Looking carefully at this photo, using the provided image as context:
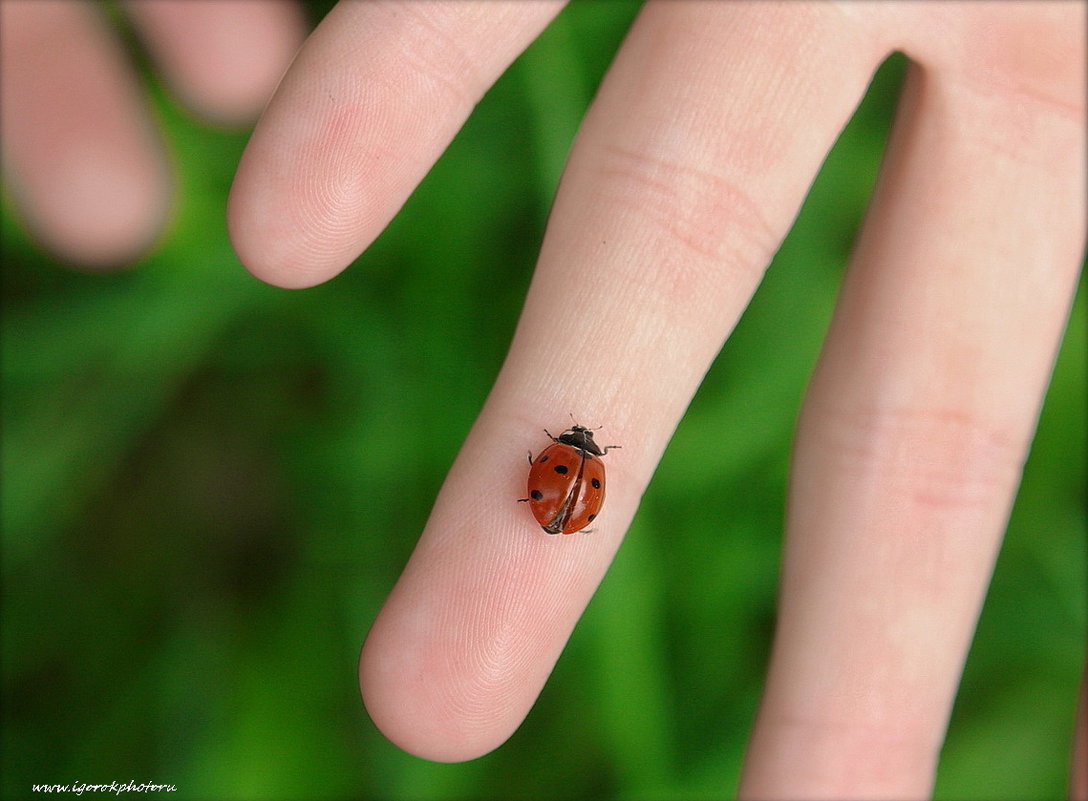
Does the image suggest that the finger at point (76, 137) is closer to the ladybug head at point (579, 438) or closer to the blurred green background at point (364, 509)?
the blurred green background at point (364, 509)

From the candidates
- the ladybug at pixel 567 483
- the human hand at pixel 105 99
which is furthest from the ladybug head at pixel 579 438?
the human hand at pixel 105 99

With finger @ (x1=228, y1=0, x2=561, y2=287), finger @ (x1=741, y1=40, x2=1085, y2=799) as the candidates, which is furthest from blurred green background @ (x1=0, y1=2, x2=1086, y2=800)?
finger @ (x1=228, y1=0, x2=561, y2=287)

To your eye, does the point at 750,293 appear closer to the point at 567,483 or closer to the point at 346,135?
the point at 567,483

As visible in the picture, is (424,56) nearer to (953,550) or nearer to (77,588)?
(953,550)

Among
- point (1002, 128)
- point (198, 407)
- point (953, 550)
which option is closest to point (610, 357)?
point (953, 550)

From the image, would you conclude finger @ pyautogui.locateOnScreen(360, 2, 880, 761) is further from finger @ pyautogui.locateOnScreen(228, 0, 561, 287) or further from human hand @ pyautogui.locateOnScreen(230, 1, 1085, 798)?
finger @ pyautogui.locateOnScreen(228, 0, 561, 287)
